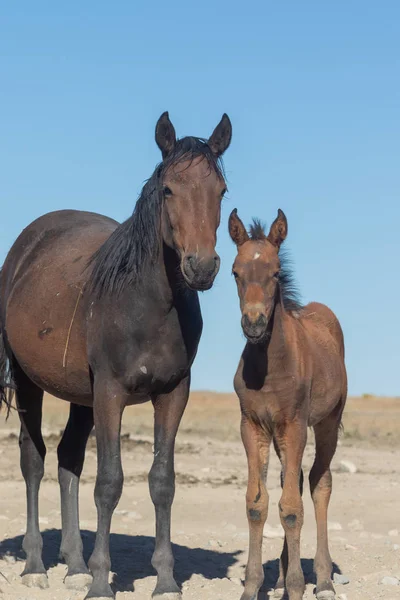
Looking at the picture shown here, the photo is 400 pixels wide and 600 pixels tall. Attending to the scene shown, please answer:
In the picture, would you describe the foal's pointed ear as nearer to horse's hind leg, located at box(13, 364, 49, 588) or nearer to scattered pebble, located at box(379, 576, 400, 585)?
scattered pebble, located at box(379, 576, 400, 585)

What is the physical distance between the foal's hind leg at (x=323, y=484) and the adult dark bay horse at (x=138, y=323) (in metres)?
1.16

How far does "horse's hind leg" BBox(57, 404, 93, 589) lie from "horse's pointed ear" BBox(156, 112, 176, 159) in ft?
9.65

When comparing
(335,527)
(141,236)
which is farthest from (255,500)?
(335,527)

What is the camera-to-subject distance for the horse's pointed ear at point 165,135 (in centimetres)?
759

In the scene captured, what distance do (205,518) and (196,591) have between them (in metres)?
4.26

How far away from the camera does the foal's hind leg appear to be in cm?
798

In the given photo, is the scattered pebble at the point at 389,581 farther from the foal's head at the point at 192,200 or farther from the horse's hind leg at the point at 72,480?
the foal's head at the point at 192,200

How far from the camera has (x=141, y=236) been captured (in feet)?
25.5

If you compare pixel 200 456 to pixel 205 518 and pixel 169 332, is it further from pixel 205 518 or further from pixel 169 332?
pixel 169 332

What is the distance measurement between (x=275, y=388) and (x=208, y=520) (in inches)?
205

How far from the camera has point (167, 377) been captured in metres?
7.67

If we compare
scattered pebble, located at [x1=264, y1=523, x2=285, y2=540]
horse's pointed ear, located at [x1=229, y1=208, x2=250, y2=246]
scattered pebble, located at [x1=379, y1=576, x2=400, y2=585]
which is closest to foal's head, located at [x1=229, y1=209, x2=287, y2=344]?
horse's pointed ear, located at [x1=229, y1=208, x2=250, y2=246]

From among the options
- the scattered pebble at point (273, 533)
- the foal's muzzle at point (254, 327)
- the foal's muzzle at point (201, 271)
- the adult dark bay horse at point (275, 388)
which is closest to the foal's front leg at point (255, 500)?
the adult dark bay horse at point (275, 388)

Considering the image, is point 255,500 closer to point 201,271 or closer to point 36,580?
point 201,271
